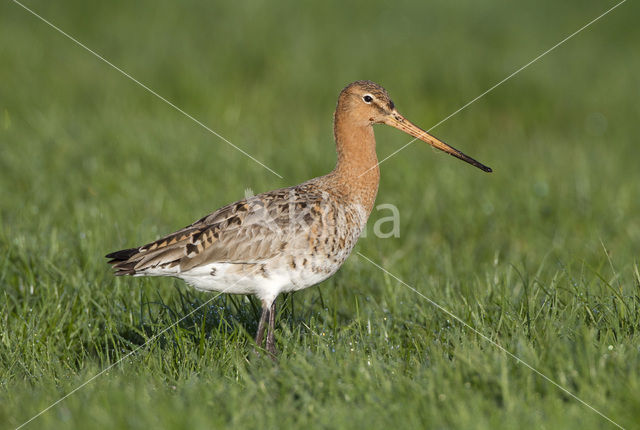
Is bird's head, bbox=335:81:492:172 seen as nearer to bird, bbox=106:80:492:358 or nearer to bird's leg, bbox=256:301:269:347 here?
bird, bbox=106:80:492:358

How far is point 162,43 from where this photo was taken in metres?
13.0

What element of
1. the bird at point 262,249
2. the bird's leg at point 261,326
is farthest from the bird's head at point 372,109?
the bird's leg at point 261,326

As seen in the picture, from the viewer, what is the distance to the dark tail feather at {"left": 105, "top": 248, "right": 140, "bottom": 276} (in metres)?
5.23

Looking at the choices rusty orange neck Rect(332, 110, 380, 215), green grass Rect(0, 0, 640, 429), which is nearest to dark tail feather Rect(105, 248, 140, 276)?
green grass Rect(0, 0, 640, 429)

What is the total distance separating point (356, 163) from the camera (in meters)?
5.76

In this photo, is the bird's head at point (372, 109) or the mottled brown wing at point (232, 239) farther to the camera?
the bird's head at point (372, 109)

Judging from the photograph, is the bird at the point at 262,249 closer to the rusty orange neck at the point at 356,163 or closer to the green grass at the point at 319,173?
the rusty orange neck at the point at 356,163

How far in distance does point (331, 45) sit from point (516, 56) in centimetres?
302

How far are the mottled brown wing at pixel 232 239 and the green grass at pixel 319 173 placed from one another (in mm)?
457

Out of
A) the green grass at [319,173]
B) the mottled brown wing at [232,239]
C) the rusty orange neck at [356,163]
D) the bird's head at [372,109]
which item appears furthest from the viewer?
the bird's head at [372,109]

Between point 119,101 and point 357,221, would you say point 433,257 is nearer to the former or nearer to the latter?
point 357,221

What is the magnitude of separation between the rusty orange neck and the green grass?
0.86 m

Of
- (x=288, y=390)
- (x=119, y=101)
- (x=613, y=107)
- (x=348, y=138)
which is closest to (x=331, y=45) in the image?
(x=119, y=101)

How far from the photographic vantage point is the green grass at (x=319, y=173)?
4281 mm
